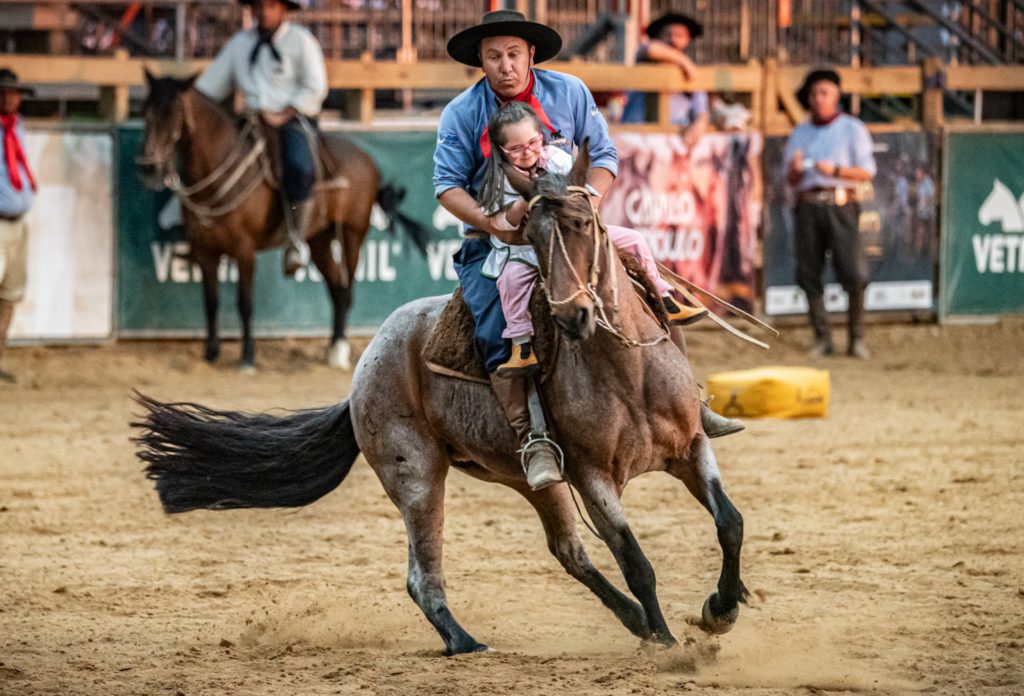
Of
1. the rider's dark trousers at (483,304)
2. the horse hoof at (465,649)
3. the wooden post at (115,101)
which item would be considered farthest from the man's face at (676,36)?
the horse hoof at (465,649)

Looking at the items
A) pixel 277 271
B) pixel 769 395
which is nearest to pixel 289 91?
pixel 277 271

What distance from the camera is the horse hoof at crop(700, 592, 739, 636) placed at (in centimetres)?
504

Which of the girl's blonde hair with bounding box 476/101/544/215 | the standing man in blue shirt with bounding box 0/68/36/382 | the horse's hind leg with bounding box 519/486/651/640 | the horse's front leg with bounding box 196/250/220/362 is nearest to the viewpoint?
the girl's blonde hair with bounding box 476/101/544/215

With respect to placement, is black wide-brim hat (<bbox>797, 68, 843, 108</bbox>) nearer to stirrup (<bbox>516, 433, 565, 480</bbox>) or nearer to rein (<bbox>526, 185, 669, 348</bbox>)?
rein (<bbox>526, 185, 669, 348</bbox>)

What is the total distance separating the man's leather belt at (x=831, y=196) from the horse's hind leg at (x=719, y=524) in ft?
27.6

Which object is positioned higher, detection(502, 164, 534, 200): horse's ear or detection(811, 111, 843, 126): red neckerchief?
detection(811, 111, 843, 126): red neckerchief

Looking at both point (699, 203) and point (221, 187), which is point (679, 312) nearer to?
point (221, 187)

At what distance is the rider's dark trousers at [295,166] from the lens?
482 inches

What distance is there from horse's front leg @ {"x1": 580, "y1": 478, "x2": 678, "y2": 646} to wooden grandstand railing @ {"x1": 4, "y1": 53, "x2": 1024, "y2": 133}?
8559 millimetres

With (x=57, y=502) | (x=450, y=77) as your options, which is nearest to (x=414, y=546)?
(x=57, y=502)

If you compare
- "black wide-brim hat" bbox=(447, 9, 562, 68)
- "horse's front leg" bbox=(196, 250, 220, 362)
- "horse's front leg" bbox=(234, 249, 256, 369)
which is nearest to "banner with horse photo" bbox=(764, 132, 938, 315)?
"horse's front leg" bbox=(234, 249, 256, 369)

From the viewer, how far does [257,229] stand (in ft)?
40.4

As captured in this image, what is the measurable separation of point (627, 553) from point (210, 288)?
7966 millimetres

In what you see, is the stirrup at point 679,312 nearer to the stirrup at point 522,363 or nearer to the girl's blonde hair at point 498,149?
the stirrup at point 522,363
